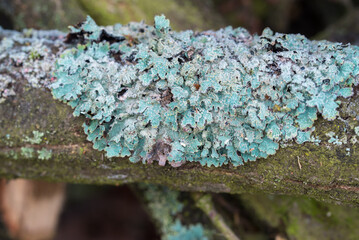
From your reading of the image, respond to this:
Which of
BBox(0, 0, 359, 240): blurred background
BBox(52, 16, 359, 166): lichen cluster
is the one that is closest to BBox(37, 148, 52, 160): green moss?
BBox(52, 16, 359, 166): lichen cluster

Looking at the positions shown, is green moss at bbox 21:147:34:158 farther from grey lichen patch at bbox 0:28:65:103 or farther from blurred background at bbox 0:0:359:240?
blurred background at bbox 0:0:359:240

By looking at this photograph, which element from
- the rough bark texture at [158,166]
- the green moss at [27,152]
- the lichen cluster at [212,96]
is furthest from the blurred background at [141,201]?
the green moss at [27,152]

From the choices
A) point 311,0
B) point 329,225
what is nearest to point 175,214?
point 329,225

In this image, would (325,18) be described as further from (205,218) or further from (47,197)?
(47,197)

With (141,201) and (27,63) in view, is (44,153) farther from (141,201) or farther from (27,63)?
(141,201)

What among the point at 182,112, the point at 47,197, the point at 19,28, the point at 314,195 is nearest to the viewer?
the point at 182,112
